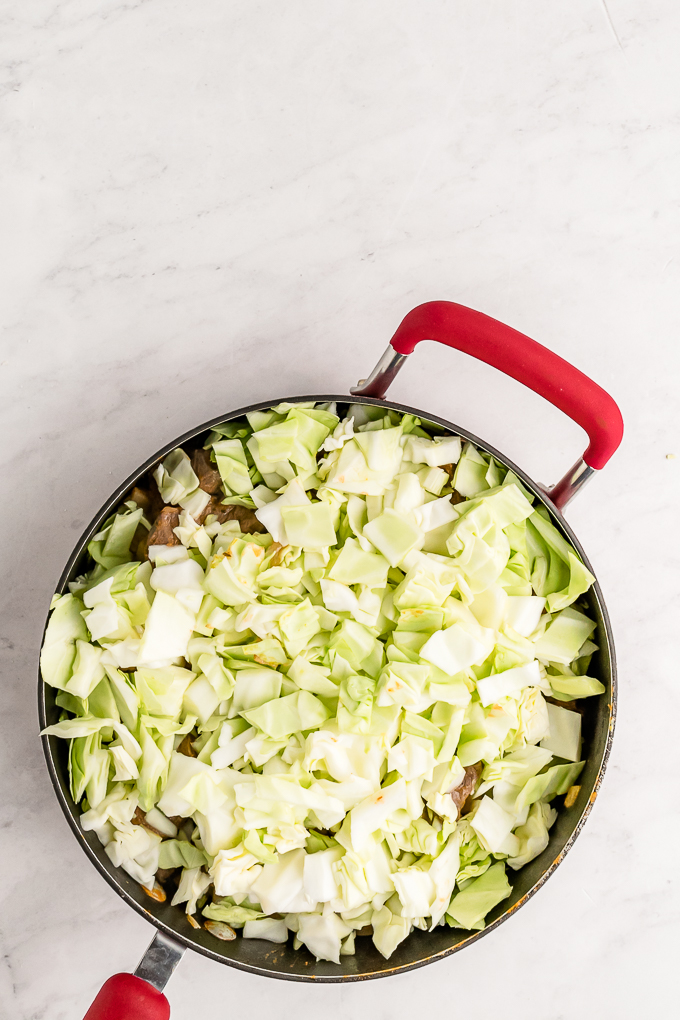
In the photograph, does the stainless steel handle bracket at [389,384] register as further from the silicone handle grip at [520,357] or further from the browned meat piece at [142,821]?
the browned meat piece at [142,821]

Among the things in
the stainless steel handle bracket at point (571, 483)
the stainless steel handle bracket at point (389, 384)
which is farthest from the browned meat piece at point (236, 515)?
the stainless steel handle bracket at point (571, 483)

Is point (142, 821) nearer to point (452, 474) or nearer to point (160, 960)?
point (160, 960)

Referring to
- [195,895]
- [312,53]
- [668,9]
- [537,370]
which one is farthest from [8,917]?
[668,9]

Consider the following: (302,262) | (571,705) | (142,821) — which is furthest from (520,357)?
(142,821)

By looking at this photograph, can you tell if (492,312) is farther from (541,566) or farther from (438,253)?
(541,566)

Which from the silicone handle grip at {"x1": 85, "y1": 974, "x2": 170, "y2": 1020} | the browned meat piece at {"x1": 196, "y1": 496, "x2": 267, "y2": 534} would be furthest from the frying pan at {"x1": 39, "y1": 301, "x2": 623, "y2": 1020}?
the browned meat piece at {"x1": 196, "y1": 496, "x2": 267, "y2": 534}

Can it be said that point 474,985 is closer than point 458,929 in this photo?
No

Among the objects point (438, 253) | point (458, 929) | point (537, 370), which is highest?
point (438, 253)

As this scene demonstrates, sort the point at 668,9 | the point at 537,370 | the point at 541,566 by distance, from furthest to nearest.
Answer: the point at 668,9
the point at 541,566
the point at 537,370
